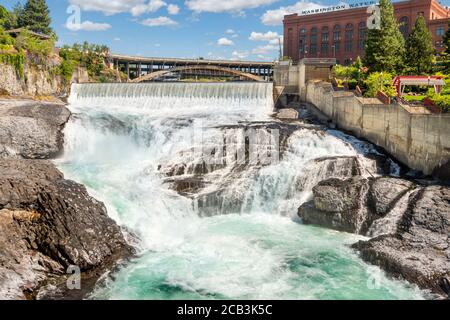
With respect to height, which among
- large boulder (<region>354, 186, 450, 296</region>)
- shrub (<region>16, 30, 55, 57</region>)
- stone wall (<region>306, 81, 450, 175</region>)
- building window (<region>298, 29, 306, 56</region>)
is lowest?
large boulder (<region>354, 186, 450, 296</region>)

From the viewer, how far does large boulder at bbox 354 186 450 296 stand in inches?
542

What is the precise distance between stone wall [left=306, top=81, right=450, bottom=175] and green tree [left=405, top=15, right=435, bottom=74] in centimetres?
1280

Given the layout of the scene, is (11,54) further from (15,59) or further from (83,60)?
(83,60)

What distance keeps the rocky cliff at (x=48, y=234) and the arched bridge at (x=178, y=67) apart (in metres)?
67.2

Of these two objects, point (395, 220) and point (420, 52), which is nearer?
point (395, 220)

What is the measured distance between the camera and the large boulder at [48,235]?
43.8ft

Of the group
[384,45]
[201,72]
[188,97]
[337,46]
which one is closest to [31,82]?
[188,97]

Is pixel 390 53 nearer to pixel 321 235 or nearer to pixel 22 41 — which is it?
pixel 321 235

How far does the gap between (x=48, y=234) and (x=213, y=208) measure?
7.91m

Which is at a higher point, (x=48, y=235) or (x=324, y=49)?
(x=324, y=49)

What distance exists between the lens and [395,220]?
1767 cm

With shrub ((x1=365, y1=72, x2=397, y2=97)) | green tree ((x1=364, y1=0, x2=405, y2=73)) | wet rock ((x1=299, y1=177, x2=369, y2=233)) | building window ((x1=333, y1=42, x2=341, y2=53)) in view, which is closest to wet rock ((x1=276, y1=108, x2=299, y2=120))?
shrub ((x1=365, y1=72, x2=397, y2=97))

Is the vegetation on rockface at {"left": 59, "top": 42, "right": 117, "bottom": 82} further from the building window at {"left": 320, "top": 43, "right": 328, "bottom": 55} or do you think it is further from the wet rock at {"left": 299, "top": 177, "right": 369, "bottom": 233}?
the building window at {"left": 320, "top": 43, "right": 328, "bottom": 55}

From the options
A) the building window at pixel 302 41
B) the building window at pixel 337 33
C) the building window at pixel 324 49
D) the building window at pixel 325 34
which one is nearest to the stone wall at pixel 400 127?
the building window at pixel 337 33
